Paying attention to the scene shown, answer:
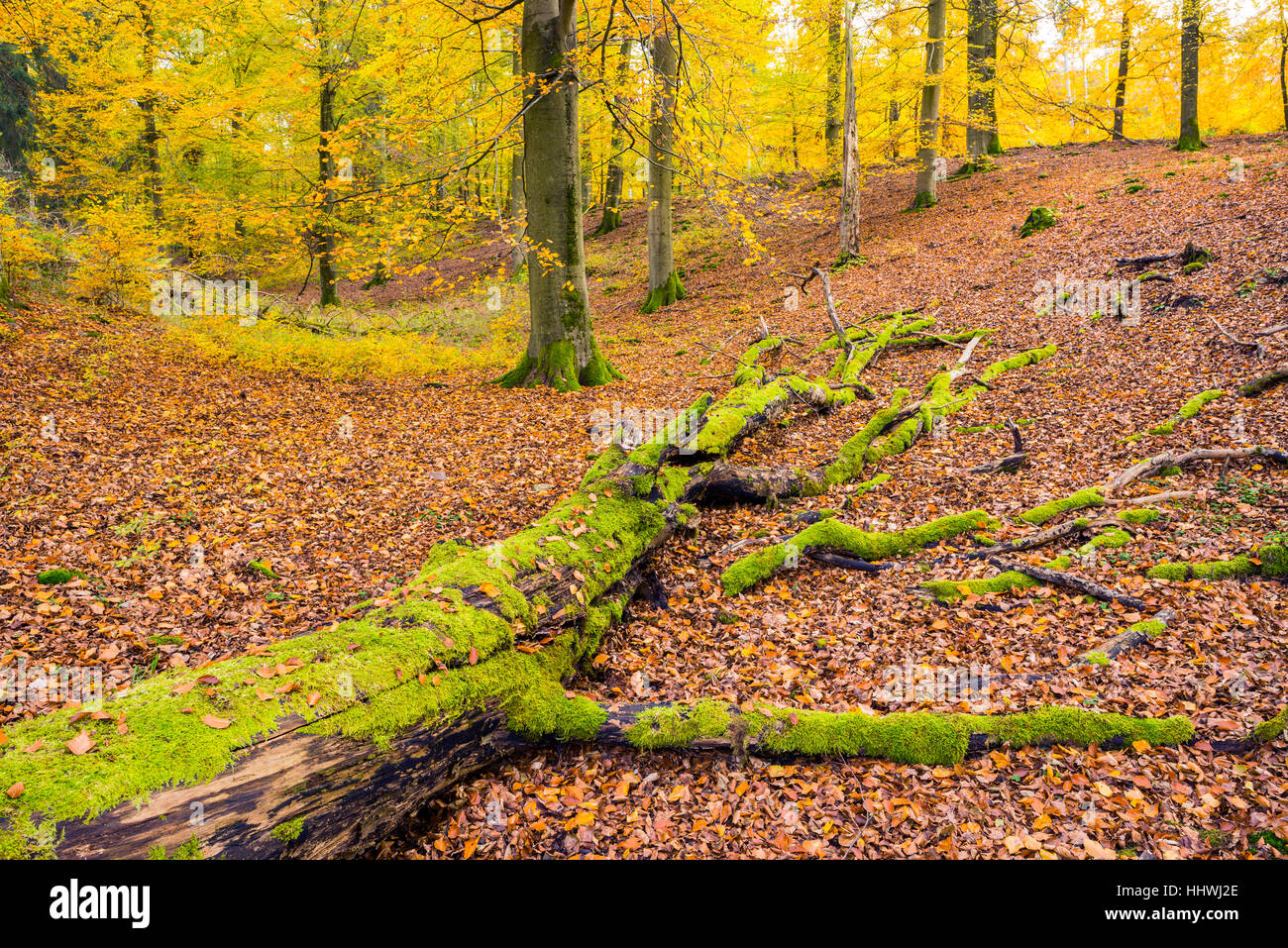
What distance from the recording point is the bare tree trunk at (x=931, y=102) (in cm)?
1734

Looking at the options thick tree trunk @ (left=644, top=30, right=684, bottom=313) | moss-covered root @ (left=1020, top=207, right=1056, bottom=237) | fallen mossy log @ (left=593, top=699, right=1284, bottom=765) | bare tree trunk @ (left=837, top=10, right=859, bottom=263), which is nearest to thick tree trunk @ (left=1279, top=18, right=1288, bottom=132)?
moss-covered root @ (left=1020, top=207, right=1056, bottom=237)

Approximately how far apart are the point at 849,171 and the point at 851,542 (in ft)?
45.0

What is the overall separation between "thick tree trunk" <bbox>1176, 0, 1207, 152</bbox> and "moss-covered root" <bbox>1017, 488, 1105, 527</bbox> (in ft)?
62.6

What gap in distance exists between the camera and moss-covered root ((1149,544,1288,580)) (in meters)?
4.66

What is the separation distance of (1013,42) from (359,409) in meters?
20.8

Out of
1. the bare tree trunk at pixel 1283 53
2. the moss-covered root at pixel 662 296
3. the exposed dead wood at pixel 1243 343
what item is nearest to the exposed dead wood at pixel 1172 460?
the exposed dead wood at pixel 1243 343

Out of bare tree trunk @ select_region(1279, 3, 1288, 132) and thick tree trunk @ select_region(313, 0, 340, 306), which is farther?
bare tree trunk @ select_region(1279, 3, 1288, 132)

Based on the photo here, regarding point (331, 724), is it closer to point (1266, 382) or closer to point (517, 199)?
point (1266, 382)

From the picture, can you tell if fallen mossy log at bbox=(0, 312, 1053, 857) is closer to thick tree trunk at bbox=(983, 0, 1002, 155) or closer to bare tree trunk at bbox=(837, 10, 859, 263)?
bare tree trunk at bbox=(837, 10, 859, 263)

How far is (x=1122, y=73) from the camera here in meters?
24.3

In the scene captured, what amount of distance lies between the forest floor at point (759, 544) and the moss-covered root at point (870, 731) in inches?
4.0

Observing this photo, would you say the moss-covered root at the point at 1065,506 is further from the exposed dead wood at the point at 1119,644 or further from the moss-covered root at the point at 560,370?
the moss-covered root at the point at 560,370

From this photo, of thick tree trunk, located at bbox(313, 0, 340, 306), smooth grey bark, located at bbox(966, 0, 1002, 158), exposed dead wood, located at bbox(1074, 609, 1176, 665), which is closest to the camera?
exposed dead wood, located at bbox(1074, 609, 1176, 665)
